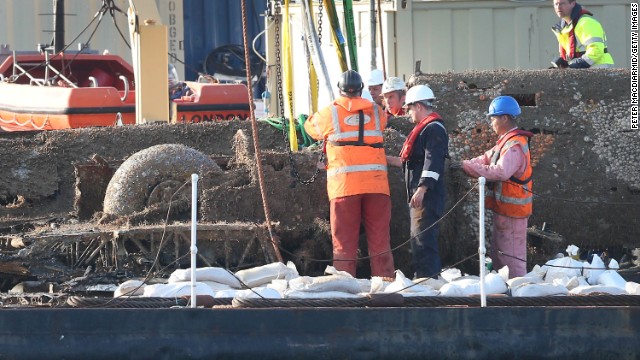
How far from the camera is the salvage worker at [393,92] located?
1023cm

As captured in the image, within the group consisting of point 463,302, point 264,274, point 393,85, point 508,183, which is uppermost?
point 393,85

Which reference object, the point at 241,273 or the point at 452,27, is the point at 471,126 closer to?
the point at 241,273

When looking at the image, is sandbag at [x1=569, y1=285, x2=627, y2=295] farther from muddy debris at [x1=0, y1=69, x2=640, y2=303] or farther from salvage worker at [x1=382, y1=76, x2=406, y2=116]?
salvage worker at [x1=382, y1=76, x2=406, y2=116]

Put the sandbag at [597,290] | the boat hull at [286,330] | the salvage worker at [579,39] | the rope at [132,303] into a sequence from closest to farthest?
the boat hull at [286,330] → the rope at [132,303] → the sandbag at [597,290] → the salvage worker at [579,39]

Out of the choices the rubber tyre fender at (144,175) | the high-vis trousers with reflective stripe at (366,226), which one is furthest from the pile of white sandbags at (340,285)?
the rubber tyre fender at (144,175)

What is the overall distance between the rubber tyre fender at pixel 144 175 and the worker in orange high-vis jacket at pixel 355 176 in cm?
101

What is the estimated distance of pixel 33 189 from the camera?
11398 mm

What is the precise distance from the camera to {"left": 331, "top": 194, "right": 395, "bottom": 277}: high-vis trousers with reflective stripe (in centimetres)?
927

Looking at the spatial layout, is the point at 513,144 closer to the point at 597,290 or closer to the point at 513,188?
the point at 513,188

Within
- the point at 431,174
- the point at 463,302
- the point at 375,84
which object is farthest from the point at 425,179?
the point at 375,84

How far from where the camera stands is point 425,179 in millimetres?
9195

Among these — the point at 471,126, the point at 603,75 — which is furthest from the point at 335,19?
the point at 603,75

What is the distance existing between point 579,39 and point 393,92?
2.03 meters

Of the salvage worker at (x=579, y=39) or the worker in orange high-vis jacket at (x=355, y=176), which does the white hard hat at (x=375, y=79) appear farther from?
the worker in orange high-vis jacket at (x=355, y=176)
